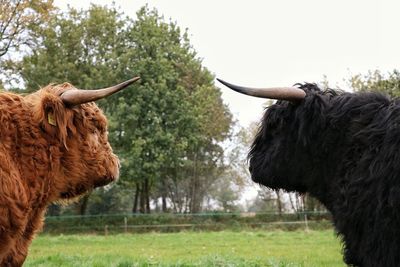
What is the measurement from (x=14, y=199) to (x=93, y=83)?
30232 millimetres

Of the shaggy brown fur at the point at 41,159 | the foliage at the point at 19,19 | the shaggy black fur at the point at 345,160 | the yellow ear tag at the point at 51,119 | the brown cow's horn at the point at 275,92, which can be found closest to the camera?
the shaggy black fur at the point at 345,160

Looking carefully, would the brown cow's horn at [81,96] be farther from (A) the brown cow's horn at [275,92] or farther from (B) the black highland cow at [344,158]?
(B) the black highland cow at [344,158]

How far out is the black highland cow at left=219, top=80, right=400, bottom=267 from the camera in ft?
11.3

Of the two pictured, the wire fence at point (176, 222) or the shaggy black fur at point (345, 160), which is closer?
the shaggy black fur at point (345, 160)

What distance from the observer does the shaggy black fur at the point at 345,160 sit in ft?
11.3

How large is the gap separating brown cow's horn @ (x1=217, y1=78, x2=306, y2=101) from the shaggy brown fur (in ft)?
4.26

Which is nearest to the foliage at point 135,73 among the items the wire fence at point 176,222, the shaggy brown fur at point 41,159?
the wire fence at point 176,222

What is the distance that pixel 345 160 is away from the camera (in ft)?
12.8

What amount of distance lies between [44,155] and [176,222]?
30.2 metres

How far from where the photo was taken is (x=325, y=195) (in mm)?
4160

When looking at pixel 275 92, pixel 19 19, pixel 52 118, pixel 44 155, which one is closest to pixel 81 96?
pixel 52 118

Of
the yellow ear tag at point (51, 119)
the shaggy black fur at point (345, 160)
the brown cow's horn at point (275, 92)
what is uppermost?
the brown cow's horn at point (275, 92)

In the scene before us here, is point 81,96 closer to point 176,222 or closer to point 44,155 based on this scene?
point 44,155

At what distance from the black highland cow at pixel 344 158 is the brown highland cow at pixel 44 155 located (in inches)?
51.4
